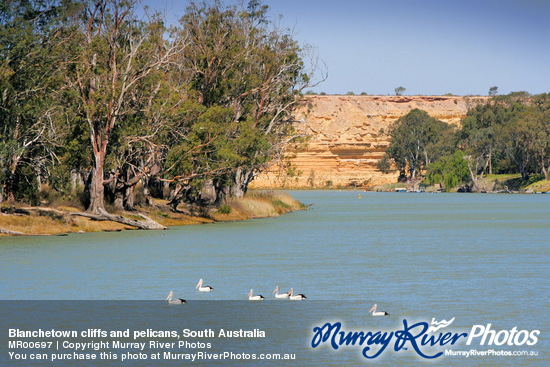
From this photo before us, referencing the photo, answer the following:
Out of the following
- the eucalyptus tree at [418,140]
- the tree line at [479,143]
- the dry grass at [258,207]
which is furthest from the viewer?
the eucalyptus tree at [418,140]

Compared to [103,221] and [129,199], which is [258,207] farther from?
[103,221]

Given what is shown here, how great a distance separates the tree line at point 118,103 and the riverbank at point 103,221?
1.05 metres

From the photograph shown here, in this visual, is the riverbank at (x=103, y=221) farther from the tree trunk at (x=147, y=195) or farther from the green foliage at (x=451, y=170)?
the green foliage at (x=451, y=170)

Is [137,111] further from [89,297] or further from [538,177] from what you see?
[538,177]

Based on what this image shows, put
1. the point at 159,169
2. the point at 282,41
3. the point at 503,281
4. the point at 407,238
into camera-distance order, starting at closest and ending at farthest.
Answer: the point at 503,281, the point at 407,238, the point at 159,169, the point at 282,41

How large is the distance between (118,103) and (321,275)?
19944 millimetres

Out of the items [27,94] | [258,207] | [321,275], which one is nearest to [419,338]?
[321,275]

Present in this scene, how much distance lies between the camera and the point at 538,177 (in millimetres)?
130625

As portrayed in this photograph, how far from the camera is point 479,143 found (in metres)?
136

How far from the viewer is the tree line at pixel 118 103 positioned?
1443 inches

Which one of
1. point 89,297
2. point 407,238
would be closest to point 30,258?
point 89,297

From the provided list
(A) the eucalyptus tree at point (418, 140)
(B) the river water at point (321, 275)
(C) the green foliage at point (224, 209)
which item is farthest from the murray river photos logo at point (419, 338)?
(A) the eucalyptus tree at point (418, 140)

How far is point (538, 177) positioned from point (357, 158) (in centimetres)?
6427

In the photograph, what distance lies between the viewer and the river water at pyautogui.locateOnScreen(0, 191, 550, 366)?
1639cm
